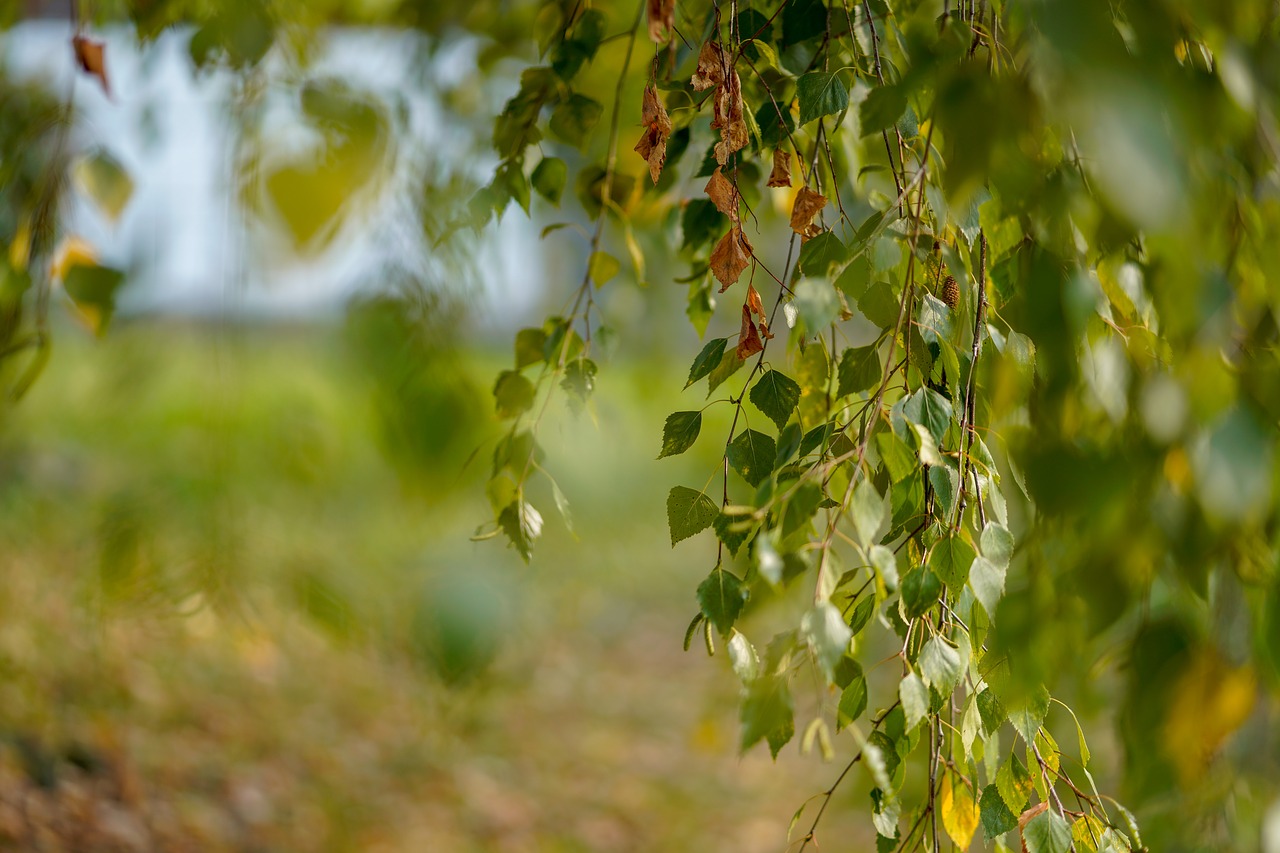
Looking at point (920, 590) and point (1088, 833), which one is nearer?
point (920, 590)

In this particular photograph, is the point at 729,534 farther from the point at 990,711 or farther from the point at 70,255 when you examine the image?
the point at 70,255

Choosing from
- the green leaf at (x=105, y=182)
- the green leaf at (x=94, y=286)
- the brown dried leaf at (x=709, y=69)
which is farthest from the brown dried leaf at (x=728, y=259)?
the green leaf at (x=105, y=182)

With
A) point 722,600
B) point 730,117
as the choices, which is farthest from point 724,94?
point 722,600

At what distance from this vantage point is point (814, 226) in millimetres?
675

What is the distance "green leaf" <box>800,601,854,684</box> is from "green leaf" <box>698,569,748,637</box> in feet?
0.36

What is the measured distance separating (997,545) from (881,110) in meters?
0.28

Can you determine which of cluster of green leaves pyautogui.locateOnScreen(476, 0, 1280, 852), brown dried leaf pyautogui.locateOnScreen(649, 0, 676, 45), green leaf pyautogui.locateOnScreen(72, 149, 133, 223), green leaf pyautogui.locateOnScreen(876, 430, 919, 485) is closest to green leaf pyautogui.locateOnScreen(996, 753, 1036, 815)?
cluster of green leaves pyautogui.locateOnScreen(476, 0, 1280, 852)

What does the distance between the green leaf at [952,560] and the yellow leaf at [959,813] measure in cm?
17

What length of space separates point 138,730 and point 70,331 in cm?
124

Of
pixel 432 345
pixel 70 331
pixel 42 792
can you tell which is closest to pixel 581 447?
pixel 432 345

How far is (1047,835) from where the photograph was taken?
24.7 inches

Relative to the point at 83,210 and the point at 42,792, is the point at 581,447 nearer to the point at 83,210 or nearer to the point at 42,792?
the point at 83,210

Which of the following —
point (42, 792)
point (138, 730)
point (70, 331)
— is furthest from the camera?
point (138, 730)

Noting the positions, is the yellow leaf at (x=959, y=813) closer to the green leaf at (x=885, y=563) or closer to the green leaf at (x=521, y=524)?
the green leaf at (x=885, y=563)
